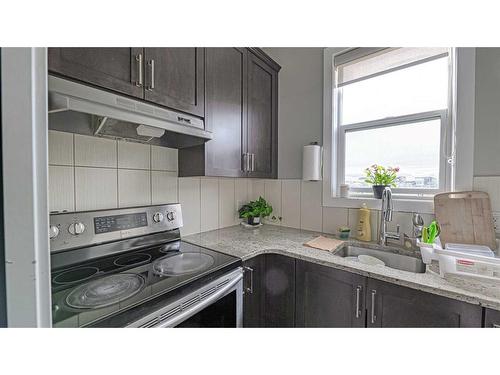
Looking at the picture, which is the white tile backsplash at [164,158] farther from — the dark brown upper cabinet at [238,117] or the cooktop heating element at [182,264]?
the cooktop heating element at [182,264]

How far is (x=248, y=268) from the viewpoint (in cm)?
113

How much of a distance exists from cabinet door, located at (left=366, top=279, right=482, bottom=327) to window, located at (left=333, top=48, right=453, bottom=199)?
2.41 ft

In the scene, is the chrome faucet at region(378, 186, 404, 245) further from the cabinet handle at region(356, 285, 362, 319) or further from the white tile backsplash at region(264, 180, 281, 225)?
the white tile backsplash at region(264, 180, 281, 225)

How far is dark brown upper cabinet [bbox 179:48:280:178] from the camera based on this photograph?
123cm

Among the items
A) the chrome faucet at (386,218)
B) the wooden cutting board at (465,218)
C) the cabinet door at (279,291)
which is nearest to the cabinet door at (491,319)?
the wooden cutting board at (465,218)

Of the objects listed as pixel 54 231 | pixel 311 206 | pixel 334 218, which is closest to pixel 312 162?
pixel 311 206

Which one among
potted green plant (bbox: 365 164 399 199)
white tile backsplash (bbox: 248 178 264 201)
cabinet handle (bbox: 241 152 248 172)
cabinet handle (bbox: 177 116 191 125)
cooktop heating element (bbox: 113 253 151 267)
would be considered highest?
cabinet handle (bbox: 177 116 191 125)

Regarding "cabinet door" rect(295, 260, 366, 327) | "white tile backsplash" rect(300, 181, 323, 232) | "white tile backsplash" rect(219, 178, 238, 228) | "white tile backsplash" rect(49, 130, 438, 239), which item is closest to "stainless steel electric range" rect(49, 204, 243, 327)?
"white tile backsplash" rect(49, 130, 438, 239)

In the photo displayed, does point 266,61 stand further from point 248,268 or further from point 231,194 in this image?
point 248,268

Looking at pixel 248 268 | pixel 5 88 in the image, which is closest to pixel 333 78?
pixel 248 268

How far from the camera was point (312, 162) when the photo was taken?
1.62m

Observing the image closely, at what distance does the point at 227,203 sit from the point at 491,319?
150cm

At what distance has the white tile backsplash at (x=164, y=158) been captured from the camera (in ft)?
4.17

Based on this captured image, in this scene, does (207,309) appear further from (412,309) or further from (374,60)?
(374,60)
